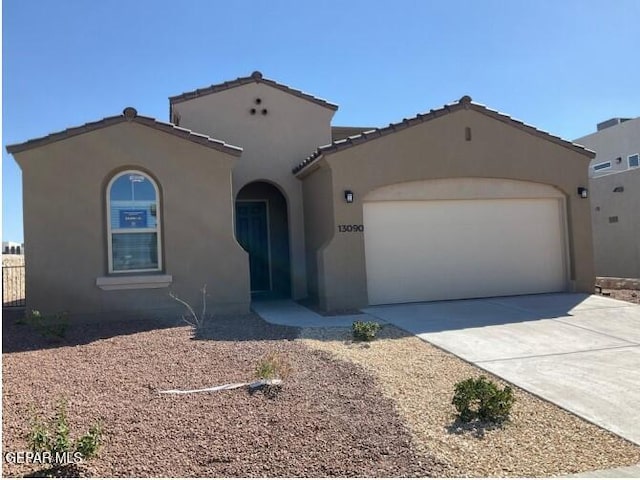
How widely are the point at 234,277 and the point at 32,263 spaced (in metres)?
3.84

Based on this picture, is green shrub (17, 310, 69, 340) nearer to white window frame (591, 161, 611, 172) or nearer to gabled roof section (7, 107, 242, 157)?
gabled roof section (7, 107, 242, 157)

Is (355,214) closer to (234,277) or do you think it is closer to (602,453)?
(234,277)

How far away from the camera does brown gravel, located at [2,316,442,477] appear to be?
4.26 m

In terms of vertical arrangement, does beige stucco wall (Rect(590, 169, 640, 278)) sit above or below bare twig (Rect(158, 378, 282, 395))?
above

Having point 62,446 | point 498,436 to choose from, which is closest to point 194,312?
point 62,446

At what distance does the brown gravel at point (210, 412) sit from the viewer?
4262 millimetres

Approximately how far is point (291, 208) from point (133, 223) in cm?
454

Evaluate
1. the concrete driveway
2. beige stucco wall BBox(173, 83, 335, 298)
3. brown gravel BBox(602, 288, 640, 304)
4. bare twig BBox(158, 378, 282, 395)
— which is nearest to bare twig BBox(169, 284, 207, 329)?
the concrete driveway

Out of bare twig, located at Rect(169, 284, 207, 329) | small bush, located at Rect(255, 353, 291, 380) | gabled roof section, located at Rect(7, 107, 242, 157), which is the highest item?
gabled roof section, located at Rect(7, 107, 242, 157)

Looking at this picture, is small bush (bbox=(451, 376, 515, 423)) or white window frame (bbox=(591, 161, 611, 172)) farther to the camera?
white window frame (bbox=(591, 161, 611, 172))

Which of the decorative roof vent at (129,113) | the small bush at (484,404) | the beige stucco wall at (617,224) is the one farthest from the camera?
the beige stucco wall at (617,224)

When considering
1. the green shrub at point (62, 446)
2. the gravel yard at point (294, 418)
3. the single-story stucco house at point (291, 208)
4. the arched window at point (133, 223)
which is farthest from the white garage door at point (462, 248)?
the green shrub at point (62, 446)

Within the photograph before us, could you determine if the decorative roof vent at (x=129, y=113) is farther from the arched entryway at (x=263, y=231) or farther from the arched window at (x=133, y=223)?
the arched entryway at (x=263, y=231)

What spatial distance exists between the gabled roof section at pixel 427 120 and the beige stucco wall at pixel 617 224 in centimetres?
567
